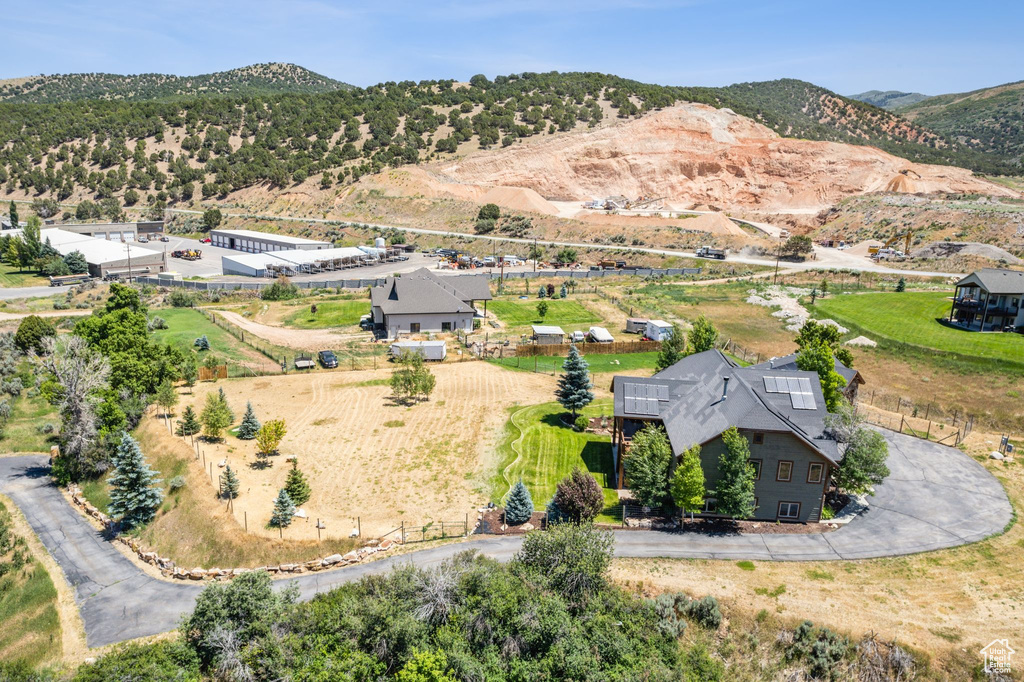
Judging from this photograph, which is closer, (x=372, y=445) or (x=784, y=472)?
(x=784, y=472)

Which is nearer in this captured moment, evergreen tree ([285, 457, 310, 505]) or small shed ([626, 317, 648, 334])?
evergreen tree ([285, 457, 310, 505])

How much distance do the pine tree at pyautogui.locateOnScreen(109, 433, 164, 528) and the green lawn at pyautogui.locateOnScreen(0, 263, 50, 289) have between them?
64655 millimetres

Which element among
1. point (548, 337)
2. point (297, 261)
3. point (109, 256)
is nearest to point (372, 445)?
point (548, 337)

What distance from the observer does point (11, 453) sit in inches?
1495

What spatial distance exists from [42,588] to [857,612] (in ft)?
97.2

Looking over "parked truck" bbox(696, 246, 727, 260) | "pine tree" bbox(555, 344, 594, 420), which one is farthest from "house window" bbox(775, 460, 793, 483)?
"parked truck" bbox(696, 246, 727, 260)

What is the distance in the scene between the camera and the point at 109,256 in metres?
85.8

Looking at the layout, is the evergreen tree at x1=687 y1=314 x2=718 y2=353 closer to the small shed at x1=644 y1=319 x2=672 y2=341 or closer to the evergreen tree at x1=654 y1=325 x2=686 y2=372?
the evergreen tree at x1=654 y1=325 x2=686 y2=372

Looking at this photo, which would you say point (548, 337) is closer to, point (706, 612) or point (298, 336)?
point (298, 336)

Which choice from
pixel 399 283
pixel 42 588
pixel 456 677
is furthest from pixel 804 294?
pixel 42 588

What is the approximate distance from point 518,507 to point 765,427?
1055cm

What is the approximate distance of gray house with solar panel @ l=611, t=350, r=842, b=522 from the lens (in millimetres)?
27219

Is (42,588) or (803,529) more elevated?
(803,529)

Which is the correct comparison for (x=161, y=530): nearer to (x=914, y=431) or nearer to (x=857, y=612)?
(x=857, y=612)
